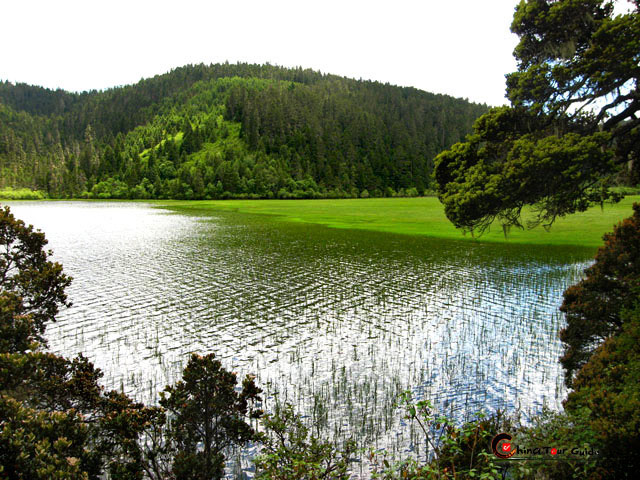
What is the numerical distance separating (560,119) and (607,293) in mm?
18933

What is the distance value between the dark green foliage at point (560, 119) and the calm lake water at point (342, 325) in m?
6.32

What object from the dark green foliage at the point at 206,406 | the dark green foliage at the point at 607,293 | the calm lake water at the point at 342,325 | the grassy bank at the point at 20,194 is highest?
the grassy bank at the point at 20,194

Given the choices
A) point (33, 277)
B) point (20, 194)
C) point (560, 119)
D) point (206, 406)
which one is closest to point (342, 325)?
point (206, 406)

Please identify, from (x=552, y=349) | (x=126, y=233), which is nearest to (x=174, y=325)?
(x=552, y=349)

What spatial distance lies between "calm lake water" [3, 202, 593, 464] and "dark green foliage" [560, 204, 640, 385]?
220 cm

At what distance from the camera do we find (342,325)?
18.8 meters

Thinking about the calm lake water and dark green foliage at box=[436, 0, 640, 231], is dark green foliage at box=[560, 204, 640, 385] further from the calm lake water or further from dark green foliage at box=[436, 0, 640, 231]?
dark green foliage at box=[436, 0, 640, 231]

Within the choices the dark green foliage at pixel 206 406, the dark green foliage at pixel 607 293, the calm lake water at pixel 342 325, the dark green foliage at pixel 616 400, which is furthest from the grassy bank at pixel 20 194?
the dark green foliage at pixel 616 400

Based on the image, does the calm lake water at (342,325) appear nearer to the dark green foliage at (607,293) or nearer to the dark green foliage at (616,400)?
the dark green foliage at (607,293)

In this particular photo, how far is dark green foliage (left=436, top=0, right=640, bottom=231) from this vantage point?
73.4 ft

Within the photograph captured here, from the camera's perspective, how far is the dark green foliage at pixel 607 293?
9.70 meters

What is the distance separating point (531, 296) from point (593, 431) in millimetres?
18775

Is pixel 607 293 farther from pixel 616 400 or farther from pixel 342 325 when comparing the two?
pixel 342 325

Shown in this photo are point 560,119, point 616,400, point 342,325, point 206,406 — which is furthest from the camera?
point 560,119
